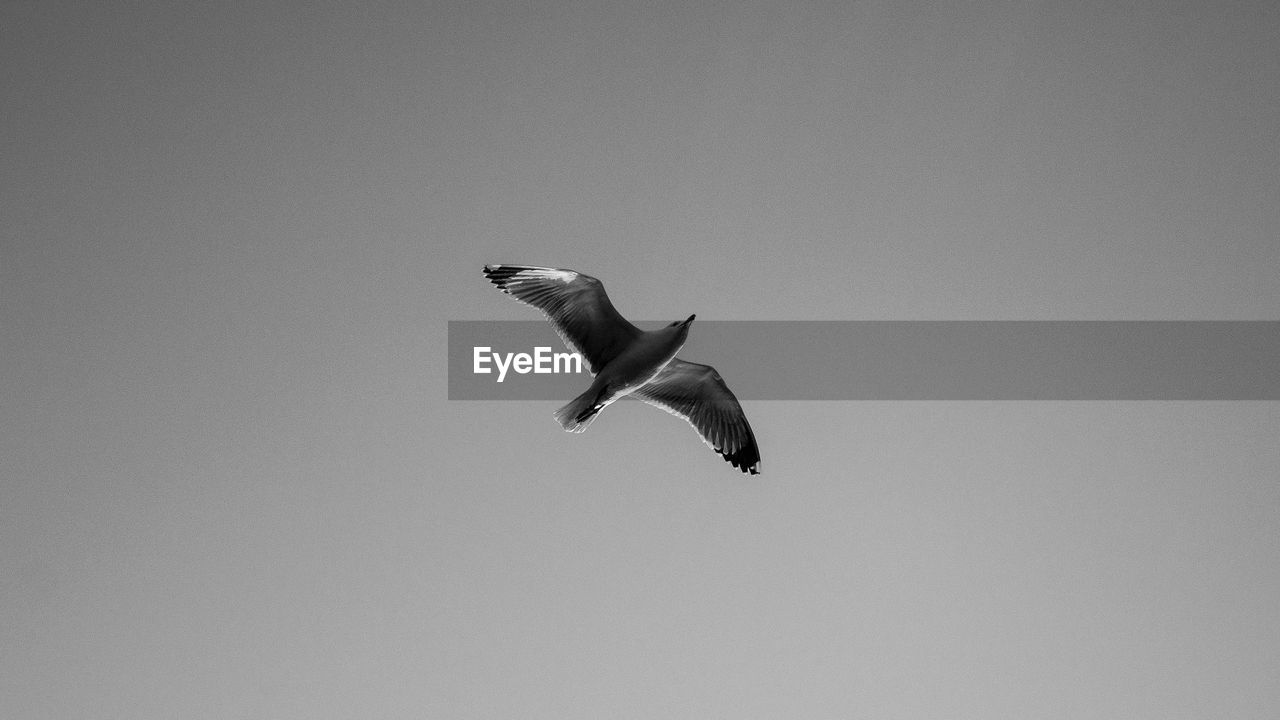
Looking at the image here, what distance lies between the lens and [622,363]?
23.3 ft

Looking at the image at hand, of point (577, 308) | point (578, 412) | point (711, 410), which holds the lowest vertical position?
point (578, 412)

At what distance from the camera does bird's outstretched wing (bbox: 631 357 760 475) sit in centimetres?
768

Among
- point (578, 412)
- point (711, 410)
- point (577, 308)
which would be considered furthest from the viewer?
point (711, 410)

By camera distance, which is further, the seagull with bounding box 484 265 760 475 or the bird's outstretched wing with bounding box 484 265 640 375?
the bird's outstretched wing with bounding box 484 265 640 375

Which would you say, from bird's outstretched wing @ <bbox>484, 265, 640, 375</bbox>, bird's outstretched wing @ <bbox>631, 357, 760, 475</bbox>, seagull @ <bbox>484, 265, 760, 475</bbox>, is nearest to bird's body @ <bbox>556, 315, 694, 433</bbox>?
A: seagull @ <bbox>484, 265, 760, 475</bbox>

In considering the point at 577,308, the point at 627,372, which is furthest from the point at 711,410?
the point at 577,308

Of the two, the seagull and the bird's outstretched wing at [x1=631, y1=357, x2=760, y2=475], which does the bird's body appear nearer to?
the seagull

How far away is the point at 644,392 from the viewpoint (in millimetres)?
7730

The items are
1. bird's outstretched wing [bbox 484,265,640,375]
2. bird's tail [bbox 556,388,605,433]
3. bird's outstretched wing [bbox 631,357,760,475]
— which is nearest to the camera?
bird's tail [bbox 556,388,605,433]

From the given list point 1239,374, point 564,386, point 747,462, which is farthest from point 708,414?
point 1239,374

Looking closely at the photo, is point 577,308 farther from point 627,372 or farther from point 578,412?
point 578,412

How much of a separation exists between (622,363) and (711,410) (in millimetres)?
885

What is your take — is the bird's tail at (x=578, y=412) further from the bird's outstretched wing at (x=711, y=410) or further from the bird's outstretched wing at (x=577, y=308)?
the bird's outstretched wing at (x=711, y=410)

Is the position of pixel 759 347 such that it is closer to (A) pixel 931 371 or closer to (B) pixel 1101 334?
(A) pixel 931 371
